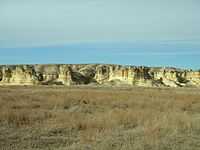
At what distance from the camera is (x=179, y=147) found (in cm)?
1040

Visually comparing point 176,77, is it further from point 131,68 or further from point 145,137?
point 145,137

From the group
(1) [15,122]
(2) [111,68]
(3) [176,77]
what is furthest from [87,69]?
(1) [15,122]

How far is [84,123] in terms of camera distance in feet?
46.0

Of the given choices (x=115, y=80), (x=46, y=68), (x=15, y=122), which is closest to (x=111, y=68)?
(x=115, y=80)

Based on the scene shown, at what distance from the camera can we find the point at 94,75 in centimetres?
11600

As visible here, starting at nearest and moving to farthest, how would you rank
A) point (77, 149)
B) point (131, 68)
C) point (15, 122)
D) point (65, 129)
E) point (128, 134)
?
point (77, 149) < point (128, 134) < point (65, 129) < point (15, 122) < point (131, 68)

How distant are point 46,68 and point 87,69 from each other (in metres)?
10.5

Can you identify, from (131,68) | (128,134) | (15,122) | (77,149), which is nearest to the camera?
(77,149)

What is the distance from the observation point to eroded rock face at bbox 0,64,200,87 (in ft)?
360

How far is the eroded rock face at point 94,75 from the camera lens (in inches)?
4326

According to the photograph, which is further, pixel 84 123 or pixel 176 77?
pixel 176 77

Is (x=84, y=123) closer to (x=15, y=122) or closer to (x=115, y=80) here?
(x=15, y=122)

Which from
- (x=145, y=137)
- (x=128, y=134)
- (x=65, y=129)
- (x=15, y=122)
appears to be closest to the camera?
(x=145, y=137)

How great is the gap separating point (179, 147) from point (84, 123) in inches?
168
